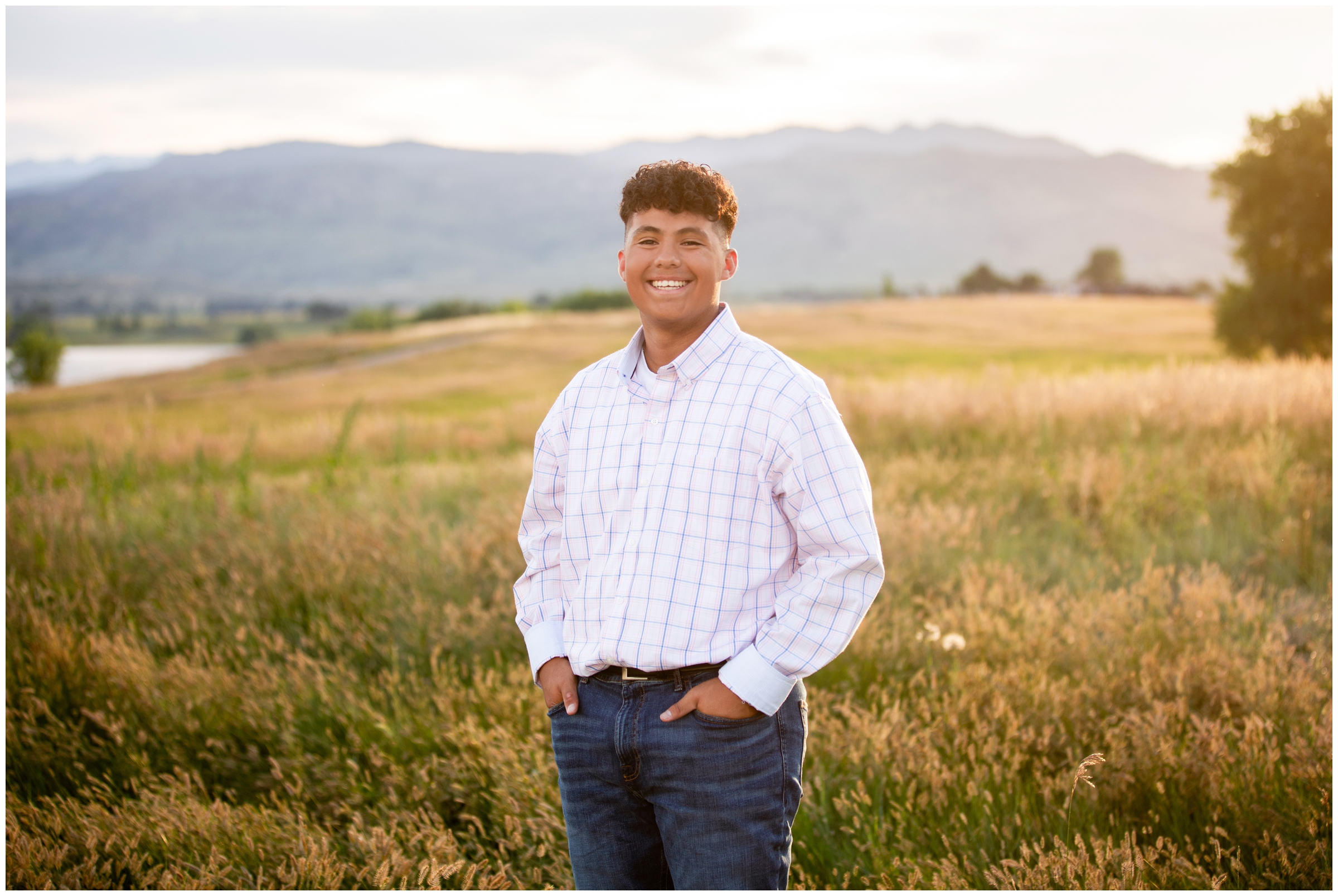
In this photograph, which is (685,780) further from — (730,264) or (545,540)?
(730,264)

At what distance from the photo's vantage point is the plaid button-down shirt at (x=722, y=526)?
1858 mm

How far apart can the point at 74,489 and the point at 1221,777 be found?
8762mm

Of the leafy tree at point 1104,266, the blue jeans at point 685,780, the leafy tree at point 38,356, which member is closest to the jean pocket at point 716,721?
the blue jeans at point 685,780

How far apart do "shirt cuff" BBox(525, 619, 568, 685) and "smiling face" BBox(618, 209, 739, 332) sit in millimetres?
839

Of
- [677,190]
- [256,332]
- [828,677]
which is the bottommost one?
[828,677]

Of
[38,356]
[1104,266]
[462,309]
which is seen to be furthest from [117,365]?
[1104,266]

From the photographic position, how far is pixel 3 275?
4.10 m

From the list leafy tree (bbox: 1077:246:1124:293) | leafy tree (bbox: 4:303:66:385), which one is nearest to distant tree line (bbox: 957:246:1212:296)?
leafy tree (bbox: 1077:246:1124:293)

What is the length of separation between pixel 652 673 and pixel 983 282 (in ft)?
371

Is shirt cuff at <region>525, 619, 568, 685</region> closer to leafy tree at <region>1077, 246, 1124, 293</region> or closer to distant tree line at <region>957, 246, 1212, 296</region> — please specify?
distant tree line at <region>957, 246, 1212, 296</region>

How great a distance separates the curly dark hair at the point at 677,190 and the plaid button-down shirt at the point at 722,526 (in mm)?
270

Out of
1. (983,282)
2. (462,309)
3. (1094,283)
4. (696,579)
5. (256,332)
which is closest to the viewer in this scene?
(696,579)

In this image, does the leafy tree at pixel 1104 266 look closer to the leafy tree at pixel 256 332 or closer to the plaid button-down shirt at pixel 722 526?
the leafy tree at pixel 256 332

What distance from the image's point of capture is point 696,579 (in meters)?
1.95
